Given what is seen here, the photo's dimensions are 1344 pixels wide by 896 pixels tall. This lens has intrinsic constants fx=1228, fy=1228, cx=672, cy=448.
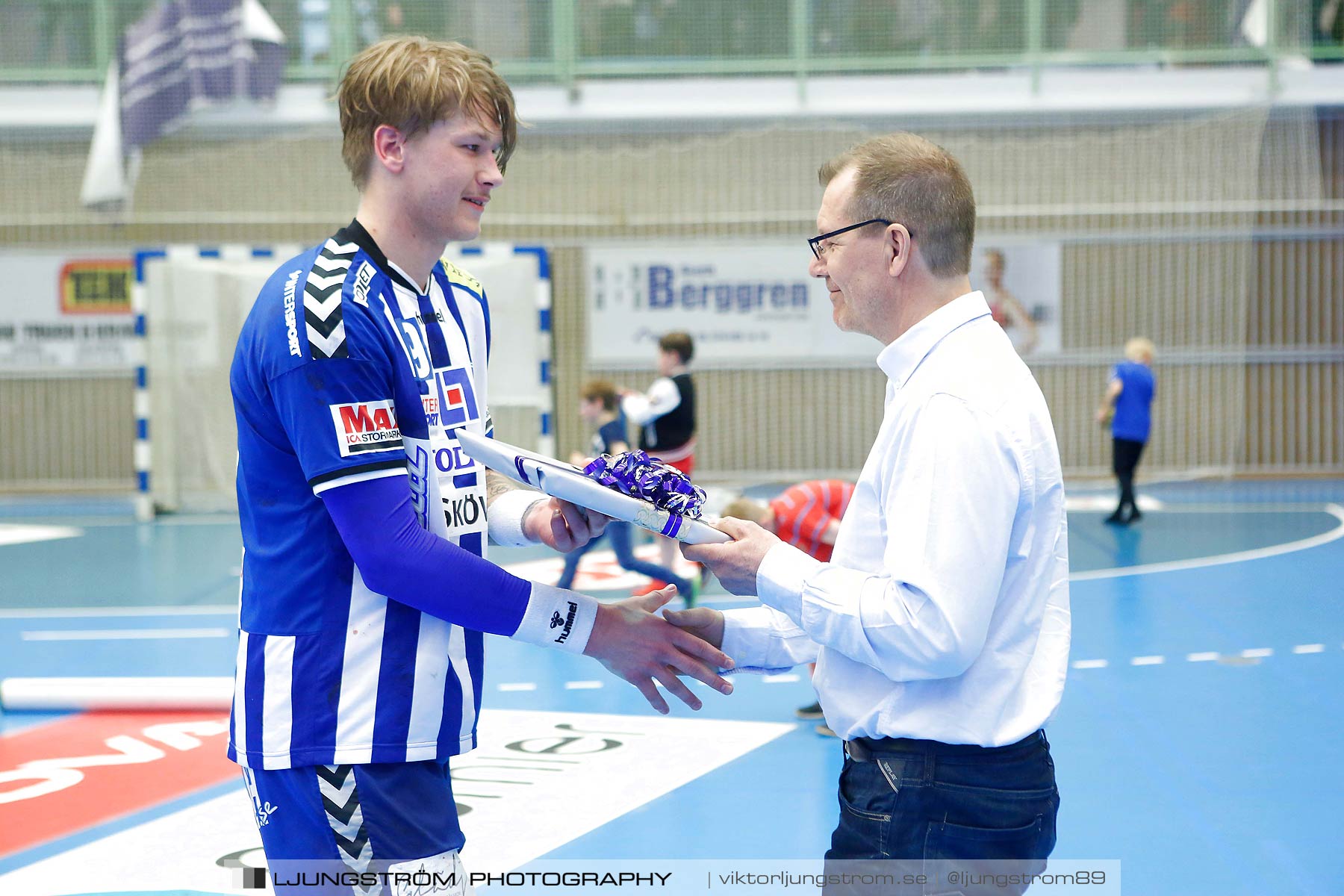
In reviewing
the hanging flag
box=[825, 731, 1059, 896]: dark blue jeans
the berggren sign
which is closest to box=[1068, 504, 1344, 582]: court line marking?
the berggren sign

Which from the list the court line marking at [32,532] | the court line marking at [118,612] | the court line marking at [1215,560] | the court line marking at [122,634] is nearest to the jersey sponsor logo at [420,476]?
the court line marking at [122,634]

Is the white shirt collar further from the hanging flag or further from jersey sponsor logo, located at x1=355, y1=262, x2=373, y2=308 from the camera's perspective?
the hanging flag

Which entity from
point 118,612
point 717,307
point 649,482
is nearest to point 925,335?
point 649,482

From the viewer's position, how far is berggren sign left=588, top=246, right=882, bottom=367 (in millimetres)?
15602

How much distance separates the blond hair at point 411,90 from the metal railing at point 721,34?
15170 millimetres

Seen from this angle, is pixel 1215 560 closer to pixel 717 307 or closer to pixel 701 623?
pixel 717 307

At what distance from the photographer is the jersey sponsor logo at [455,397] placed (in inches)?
84.2

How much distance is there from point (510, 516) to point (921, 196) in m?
1.01

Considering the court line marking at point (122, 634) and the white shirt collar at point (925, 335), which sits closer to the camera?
the white shirt collar at point (925, 335)

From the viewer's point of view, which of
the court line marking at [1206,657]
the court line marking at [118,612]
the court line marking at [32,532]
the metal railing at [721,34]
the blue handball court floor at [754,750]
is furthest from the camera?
the metal railing at [721,34]

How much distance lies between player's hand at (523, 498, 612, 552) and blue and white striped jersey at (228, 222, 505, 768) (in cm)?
23

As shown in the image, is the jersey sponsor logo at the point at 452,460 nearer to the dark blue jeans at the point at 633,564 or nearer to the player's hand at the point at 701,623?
the player's hand at the point at 701,623

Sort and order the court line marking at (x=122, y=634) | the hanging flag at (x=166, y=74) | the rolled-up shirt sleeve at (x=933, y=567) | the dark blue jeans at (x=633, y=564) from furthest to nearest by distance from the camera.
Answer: the hanging flag at (x=166, y=74) < the court line marking at (x=122, y=634) < the dark blue jeans at (x=633, y=564) < the rolled-up shirt sleeve at (x=933, y=567)

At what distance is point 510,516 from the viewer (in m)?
2.46
